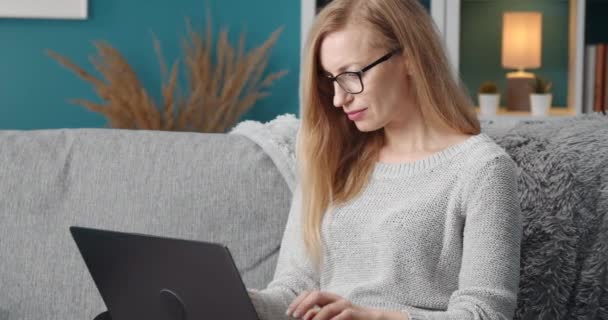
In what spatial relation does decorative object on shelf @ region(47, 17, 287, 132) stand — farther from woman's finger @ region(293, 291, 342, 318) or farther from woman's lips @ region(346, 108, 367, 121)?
woman's finger @ region(293, 291, 342, 318)

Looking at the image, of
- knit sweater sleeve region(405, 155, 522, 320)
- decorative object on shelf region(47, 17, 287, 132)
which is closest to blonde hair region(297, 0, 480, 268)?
knit sweater sleeve region(405, 155, 522, 320)

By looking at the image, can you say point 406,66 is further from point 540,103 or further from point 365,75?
point 540,103

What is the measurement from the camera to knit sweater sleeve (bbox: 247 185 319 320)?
1.56 meters

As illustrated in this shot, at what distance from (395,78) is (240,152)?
55 centimetres

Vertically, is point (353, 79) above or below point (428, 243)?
above

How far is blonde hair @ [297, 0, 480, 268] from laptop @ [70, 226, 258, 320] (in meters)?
0.34

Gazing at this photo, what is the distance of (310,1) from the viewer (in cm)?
362

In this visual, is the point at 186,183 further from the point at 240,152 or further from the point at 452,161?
the point at 452,161

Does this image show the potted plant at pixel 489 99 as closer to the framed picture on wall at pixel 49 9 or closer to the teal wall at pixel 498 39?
the teal wall at pixel 498 39

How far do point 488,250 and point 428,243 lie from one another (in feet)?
0.40

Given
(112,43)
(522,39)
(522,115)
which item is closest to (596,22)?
(522,39)

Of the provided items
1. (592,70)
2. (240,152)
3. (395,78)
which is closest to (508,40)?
(592,70)

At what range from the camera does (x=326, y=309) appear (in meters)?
1.30

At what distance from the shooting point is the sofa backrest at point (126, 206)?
1.95 m
